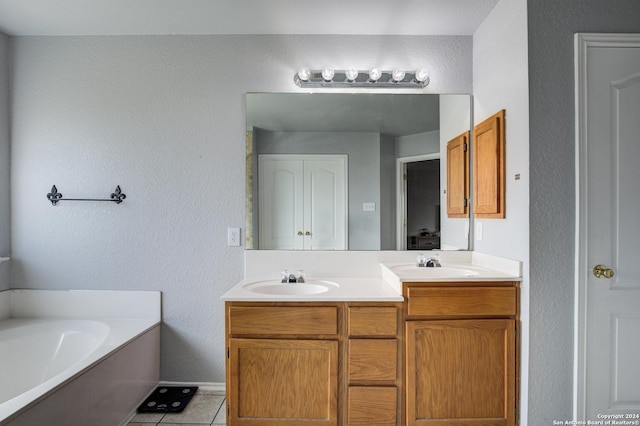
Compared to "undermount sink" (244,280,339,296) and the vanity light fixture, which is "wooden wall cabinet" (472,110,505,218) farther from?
"undermount sink" (244,280,339,296)

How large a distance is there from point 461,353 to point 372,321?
48cm

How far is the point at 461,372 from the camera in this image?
1632mm

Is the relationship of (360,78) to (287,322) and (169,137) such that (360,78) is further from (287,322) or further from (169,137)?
(287,322)

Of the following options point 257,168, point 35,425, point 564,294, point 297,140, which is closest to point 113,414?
point 35,425

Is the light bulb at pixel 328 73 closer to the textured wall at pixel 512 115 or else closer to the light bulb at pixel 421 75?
the light bulb at pixel 421 75

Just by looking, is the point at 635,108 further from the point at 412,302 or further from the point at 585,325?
the point at 412,302

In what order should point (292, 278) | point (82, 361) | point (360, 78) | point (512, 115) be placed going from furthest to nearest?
point (360, 78)
point (292, 278)
point (512, 115)
point (82, 361)

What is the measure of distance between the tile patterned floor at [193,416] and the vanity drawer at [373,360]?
0.86 meters

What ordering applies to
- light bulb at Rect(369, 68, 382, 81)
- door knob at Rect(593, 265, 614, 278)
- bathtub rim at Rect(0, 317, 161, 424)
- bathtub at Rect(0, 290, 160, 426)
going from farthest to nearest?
light bulb at Rect(369, 68, 382, 81) < door knob at Rect(593, 265, 614, 278) < bathtub at Rect(0, 290, 160, 426) < bathtub rim at Rect(0, 317, 161, 424)

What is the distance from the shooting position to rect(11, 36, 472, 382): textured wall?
2.17m

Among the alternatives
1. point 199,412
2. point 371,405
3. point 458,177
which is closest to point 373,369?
point 371,405

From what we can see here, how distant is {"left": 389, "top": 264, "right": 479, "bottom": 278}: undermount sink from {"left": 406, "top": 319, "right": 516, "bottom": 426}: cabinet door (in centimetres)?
24

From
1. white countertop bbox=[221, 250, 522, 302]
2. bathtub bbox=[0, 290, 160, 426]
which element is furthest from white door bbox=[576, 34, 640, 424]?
bathtub bbox=[0, 290, 160, 426]

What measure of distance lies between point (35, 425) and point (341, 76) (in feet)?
7.43
